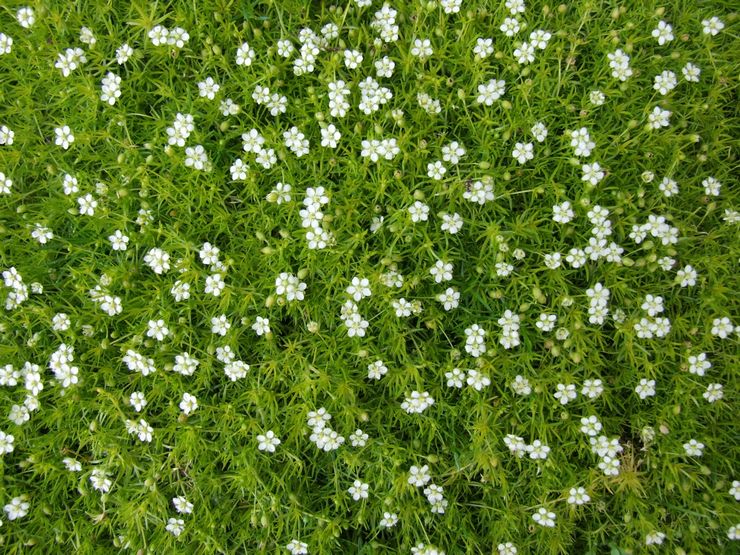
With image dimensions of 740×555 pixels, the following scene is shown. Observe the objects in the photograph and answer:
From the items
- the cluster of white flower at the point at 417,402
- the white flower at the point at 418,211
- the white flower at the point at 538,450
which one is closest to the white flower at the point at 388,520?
the cluster of white flower at the point at 417,402

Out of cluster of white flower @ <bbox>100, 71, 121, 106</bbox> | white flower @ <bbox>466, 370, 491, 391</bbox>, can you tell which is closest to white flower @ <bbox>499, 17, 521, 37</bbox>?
white flower @ <bbox>466, 370, 491, 391</bbox>

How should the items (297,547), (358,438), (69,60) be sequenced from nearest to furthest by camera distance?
(297,547) < (358,438) < (69,60)

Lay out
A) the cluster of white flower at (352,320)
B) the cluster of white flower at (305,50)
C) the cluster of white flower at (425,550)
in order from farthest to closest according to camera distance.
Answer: the cluster of white flower at (305,50) < the cluster of white flower at (352,320) < the cluster of white flower at (425,550)

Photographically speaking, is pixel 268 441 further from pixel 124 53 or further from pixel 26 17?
pixel 26 17

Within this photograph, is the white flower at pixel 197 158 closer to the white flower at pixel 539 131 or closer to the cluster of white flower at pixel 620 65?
the white flower at pixel 539 131

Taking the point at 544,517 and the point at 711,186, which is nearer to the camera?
the point at 544,517

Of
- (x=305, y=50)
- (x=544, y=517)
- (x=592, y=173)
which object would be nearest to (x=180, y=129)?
(x=305, y=50)
